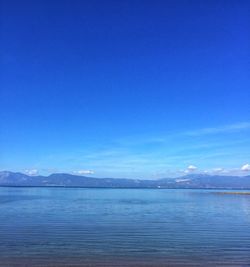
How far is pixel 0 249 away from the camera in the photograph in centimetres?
2177

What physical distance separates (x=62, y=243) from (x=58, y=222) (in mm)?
12312

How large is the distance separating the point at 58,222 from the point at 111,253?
15882 millimetres

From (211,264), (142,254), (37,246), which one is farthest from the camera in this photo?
(37,246)

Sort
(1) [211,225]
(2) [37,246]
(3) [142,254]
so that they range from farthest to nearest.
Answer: (1) [211,225], (2) [37,246], (3) [142,254]

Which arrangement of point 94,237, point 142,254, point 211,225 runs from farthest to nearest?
point 211,225
point 94,237
point 142,254

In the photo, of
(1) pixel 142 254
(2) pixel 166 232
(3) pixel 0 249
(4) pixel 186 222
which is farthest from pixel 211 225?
(3) pixel 0 249

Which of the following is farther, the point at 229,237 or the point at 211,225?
the point at 211,225

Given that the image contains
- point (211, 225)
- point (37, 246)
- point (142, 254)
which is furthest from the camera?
point (211, 225)

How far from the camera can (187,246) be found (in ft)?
78.1

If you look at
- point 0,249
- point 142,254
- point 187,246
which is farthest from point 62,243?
point 187,246

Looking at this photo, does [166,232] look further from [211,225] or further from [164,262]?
[164,262]

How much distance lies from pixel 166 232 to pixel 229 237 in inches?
180

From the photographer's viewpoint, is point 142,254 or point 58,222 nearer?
point 142,254

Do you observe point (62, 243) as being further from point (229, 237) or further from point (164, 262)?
point (229, 237)
